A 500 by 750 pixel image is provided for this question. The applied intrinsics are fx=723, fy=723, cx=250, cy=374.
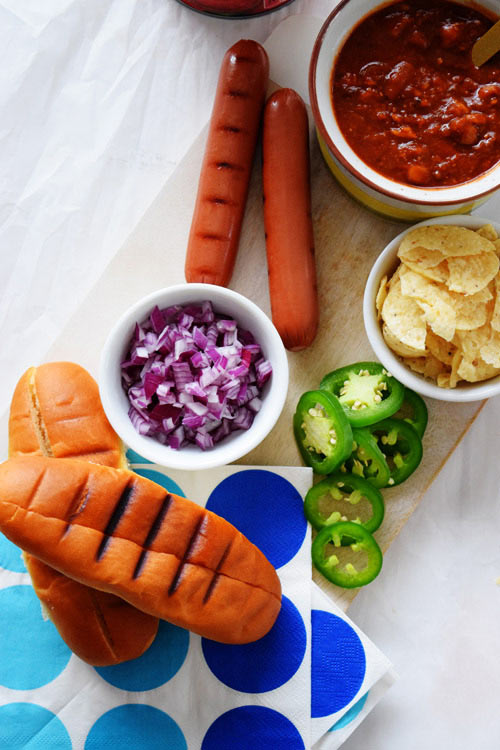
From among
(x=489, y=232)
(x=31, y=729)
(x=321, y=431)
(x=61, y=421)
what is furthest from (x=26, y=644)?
(x=489, y=232)

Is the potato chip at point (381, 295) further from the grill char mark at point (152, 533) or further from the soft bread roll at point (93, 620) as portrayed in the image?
the soft bread roll at point (93, 620)

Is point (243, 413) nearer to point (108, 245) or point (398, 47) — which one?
point (108, 245)

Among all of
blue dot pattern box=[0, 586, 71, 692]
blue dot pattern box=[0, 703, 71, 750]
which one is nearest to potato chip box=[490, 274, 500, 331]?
blue dot pattern box=[0, 586, 71, 692]

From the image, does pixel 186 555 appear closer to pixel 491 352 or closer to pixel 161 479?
pixel 161 479

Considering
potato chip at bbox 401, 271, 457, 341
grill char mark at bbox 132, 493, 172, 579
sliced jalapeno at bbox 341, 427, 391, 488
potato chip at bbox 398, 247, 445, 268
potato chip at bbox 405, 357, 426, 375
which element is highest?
potato chip at bbox 398, 247, 445, 268

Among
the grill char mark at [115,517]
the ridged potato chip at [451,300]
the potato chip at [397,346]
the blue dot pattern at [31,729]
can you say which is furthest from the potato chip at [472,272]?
the blue dot pattern at [31,729]

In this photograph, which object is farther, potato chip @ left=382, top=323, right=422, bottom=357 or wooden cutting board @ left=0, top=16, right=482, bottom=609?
wooden cutting board @ left=0, top=16, right=482, bottom=609

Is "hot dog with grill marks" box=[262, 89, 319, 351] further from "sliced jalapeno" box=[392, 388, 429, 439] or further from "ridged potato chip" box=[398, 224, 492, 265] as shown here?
"sliced jalapeno" box=[392, 388, 429, 439]
